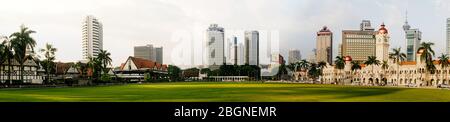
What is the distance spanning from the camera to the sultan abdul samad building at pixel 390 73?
8238 centimetres

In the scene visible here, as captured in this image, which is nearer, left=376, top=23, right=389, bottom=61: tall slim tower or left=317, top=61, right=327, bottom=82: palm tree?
left=376, top=23, right=389, bottom=61: tall slim tower

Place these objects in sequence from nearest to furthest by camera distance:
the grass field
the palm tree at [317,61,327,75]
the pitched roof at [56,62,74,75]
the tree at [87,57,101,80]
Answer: the grass field
the tree at [87,57,101,80]
the pitched roof at [56,62,74,75]
the palm tree at [317,61,327,75]

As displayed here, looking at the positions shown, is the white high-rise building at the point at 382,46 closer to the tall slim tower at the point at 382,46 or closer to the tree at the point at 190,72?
the tall slim tower at the point at 382,46

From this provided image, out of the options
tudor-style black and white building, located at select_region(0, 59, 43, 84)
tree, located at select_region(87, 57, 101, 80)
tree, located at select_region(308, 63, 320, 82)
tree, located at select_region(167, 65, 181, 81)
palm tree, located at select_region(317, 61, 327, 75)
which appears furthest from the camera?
tree, located at select_region(308, 63, 320, 82)

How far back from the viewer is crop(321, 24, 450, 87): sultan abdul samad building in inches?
3243

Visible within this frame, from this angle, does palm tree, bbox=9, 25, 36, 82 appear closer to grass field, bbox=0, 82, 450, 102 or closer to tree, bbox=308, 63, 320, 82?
grass field, bbox=0, 82, 450, 102

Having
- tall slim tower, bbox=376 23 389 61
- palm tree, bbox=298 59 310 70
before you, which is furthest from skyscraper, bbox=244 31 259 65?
palm tree, bbox=298 59 310 70

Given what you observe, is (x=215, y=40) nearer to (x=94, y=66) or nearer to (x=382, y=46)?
(x=94, y=66)

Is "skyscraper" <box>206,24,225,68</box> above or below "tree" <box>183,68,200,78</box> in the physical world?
above
